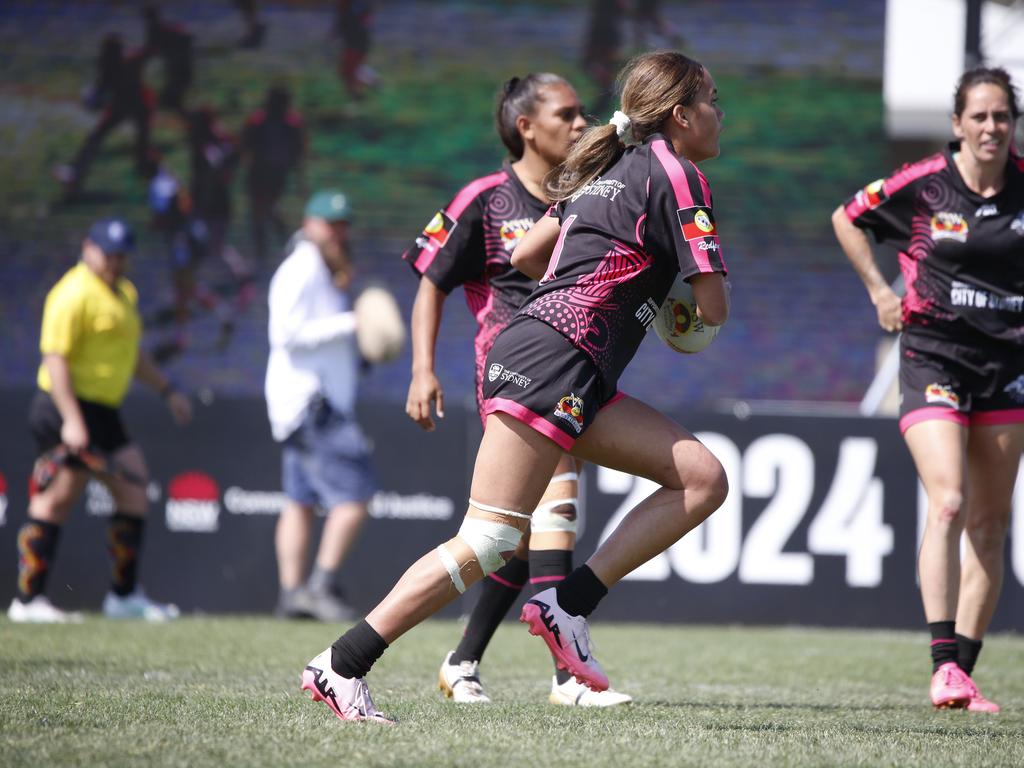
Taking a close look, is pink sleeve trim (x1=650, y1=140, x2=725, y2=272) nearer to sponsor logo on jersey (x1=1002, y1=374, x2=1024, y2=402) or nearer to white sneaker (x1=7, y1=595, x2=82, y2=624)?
sponsor logo on jersey (x1=1002, y1=374, x2=1024, y2=402)

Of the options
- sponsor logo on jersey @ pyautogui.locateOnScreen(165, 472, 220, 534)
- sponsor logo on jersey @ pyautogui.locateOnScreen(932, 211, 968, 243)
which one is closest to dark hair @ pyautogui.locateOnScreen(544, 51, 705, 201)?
sponsor logo on jersey @ pyautogui.locateOnScreen(932, 211, 968, 243)

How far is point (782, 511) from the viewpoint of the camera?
8.56 m

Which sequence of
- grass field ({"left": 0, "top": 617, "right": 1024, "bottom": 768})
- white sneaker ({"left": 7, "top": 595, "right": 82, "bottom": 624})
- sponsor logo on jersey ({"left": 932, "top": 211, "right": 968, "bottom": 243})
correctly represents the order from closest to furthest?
1. grass field ({"left": 0, "top": 617, "right": 1024, "bottom": 768})
2. sponsor logo on jersey ({"left": 932, "top": 211, "right": 968, "bottom": 243})
3. white sneaker ({"left": 7, "top": 595, "right": 82, "bottom": 624})

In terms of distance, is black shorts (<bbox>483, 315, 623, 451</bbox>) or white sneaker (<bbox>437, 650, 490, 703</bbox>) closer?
black shorts (<bbox>483, 315, 623, 451</bbox>)

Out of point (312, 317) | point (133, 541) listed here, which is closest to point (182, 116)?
point (312, 317)

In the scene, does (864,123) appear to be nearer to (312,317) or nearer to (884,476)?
(884,476)

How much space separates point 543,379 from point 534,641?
3825mm

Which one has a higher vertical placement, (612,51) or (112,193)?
(612,51)

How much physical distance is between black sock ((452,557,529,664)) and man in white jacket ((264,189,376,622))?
3284mm

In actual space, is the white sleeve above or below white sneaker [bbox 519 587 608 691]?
above

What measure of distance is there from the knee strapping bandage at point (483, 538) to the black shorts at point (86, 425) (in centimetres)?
468

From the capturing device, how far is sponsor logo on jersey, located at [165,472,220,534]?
28.3 ft

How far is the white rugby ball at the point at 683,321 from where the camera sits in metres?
3.99

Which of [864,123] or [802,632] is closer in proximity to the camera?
[802,632]
